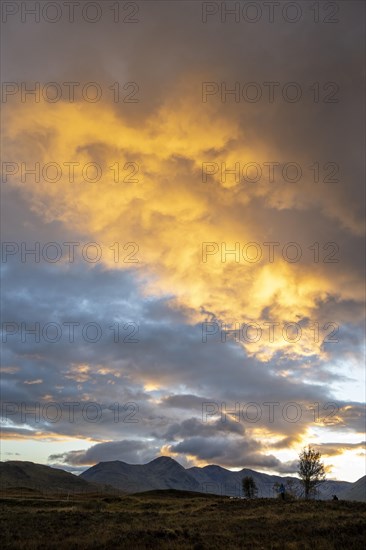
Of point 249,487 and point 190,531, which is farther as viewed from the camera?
point 249,487

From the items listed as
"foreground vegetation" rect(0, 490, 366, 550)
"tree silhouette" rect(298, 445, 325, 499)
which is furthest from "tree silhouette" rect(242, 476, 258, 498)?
"foreground vegetation" rect(0, 490, 366, 550)

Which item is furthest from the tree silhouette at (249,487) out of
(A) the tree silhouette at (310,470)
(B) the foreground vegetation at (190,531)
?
(B) the foreground vegetation at (190,531)

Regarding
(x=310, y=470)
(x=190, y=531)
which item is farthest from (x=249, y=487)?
(x=190, y=531)

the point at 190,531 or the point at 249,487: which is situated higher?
the point at 190,531

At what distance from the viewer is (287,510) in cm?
4909

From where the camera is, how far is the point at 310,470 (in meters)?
99.0

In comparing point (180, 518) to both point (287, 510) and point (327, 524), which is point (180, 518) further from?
point (327, 524)

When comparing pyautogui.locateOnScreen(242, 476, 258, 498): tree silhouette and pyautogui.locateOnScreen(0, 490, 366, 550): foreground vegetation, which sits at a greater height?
pyautogui.locateOnScreen(0, 490, 366, 550): foreground vegetation

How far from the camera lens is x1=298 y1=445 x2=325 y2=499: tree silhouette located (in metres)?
97.0

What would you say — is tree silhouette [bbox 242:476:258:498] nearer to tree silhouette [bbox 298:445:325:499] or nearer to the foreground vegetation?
tree silhouette [bbox 298:445:325:499]

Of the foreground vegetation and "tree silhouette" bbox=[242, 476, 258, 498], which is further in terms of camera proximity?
"tree silhouette" bbox=[242, 476, 258, 498]

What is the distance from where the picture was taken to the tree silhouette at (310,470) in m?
97.0

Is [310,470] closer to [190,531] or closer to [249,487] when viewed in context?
[249,487]

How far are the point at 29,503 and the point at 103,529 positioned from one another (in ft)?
128
